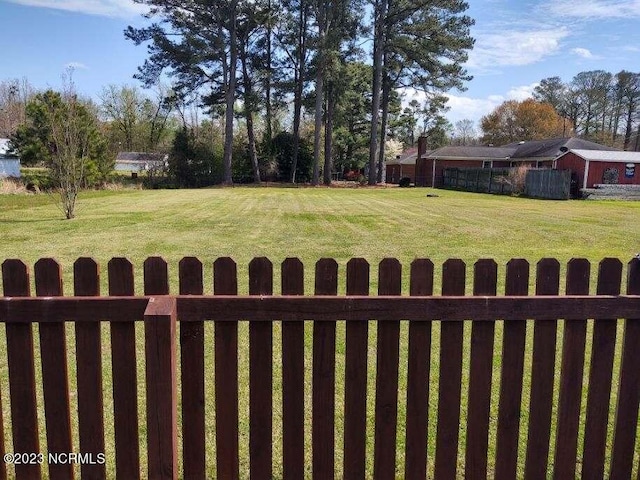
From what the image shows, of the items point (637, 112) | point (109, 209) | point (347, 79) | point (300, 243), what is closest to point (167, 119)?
point (347, 79)

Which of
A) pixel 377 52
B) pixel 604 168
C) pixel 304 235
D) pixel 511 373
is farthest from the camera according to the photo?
pixel 377 52

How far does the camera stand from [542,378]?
2189mm

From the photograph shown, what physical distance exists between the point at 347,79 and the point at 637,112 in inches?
1600

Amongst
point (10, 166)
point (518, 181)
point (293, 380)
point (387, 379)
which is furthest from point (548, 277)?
point (10, 166)

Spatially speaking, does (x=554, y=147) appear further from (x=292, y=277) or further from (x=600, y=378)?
(x=292, y=277)

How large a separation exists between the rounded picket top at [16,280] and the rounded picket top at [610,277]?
243 cm

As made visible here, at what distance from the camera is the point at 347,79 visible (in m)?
36.0

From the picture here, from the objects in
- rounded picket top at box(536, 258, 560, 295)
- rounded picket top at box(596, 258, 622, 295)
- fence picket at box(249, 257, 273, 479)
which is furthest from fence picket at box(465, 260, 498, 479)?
fence picket at box(249, 257, 273, 479)

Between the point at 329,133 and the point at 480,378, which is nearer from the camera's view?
the point at 480,378

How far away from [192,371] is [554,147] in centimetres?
3884

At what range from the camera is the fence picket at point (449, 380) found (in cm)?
208

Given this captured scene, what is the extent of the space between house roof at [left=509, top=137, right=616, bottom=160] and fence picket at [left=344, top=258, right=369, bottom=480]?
35396 mm

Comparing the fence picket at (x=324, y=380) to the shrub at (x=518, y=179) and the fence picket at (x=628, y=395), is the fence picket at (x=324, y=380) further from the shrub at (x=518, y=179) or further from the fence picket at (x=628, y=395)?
the shrub at (x=518, y=179)

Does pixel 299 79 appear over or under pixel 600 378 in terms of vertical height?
over
